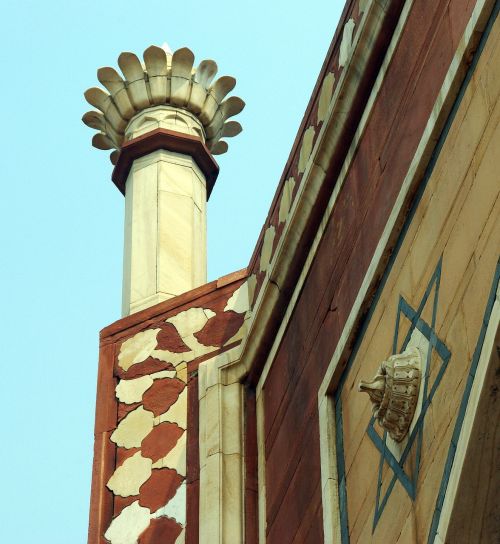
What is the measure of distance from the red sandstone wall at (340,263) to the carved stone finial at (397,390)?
720 mm

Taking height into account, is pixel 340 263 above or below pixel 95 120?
below

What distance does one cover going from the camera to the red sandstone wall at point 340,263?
623 cm

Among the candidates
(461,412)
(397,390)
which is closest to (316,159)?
(397,390)

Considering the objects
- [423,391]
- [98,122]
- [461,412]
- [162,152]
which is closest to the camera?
[461,412]

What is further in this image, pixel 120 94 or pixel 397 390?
pixel 120 94

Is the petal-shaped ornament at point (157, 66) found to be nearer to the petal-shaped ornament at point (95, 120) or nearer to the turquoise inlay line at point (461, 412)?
the petal-shaped ornament at point (95, 120)

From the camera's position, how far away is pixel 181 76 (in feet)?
32.3

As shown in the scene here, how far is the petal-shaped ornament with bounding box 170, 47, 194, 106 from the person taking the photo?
9.79 meters

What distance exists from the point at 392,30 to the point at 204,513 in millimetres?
2011

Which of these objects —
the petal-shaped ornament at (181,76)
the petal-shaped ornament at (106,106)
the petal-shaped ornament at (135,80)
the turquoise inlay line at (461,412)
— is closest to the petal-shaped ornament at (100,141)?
the petal-shaped ornament at (106,106)

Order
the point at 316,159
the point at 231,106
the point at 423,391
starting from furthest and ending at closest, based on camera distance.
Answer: the point at 231,106
the point at 316,159
the point at 423,391

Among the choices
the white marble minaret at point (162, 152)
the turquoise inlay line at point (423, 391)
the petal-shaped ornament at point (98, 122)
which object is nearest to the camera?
the turquoise inlay line at point (423, 391)

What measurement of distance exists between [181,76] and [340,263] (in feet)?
10.5

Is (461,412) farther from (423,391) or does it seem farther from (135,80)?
(135,80)
